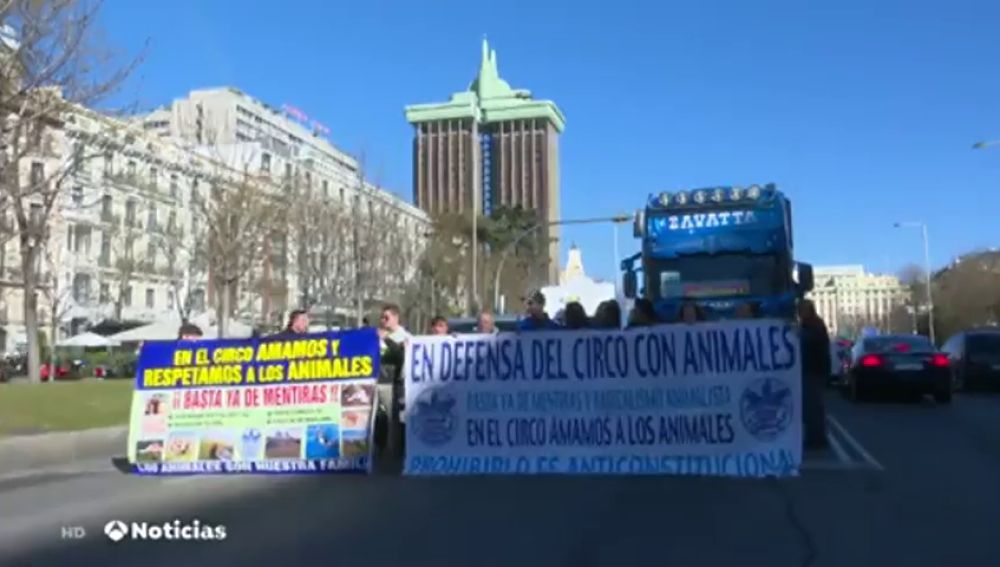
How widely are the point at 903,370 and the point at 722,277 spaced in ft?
16.8

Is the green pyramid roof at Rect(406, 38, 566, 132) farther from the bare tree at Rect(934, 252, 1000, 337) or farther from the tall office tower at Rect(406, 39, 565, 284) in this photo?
the bare tree at Rect(934, 252, 1000, 337)

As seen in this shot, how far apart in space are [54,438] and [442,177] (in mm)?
51624

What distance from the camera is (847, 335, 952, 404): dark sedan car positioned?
2089 cm

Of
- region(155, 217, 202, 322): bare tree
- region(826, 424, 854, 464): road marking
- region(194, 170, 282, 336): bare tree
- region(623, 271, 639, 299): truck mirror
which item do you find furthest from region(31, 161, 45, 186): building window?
region(155, 217, 202, 322): bare tree

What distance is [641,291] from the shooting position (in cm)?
1956

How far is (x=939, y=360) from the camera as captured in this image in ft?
69.1

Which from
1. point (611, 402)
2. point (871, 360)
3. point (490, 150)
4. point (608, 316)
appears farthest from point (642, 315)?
point (490, 150)

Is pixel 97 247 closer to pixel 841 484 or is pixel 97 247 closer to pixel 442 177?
pixel 442 177

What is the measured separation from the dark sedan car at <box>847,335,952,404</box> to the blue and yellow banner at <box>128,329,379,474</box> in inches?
527

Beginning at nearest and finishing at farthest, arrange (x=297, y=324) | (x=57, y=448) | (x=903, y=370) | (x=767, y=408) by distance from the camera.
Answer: (x=767, y=408)
(x=297, y=324)
(x=57, y=448)
(x=903, y=370)

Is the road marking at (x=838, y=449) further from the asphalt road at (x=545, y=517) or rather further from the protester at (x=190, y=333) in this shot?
the protester at (x=190, y=333)

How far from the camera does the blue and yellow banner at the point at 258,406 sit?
1098cm

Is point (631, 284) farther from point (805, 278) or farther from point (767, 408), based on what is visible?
point (767, 408)

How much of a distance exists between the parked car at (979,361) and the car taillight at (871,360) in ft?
20.2
